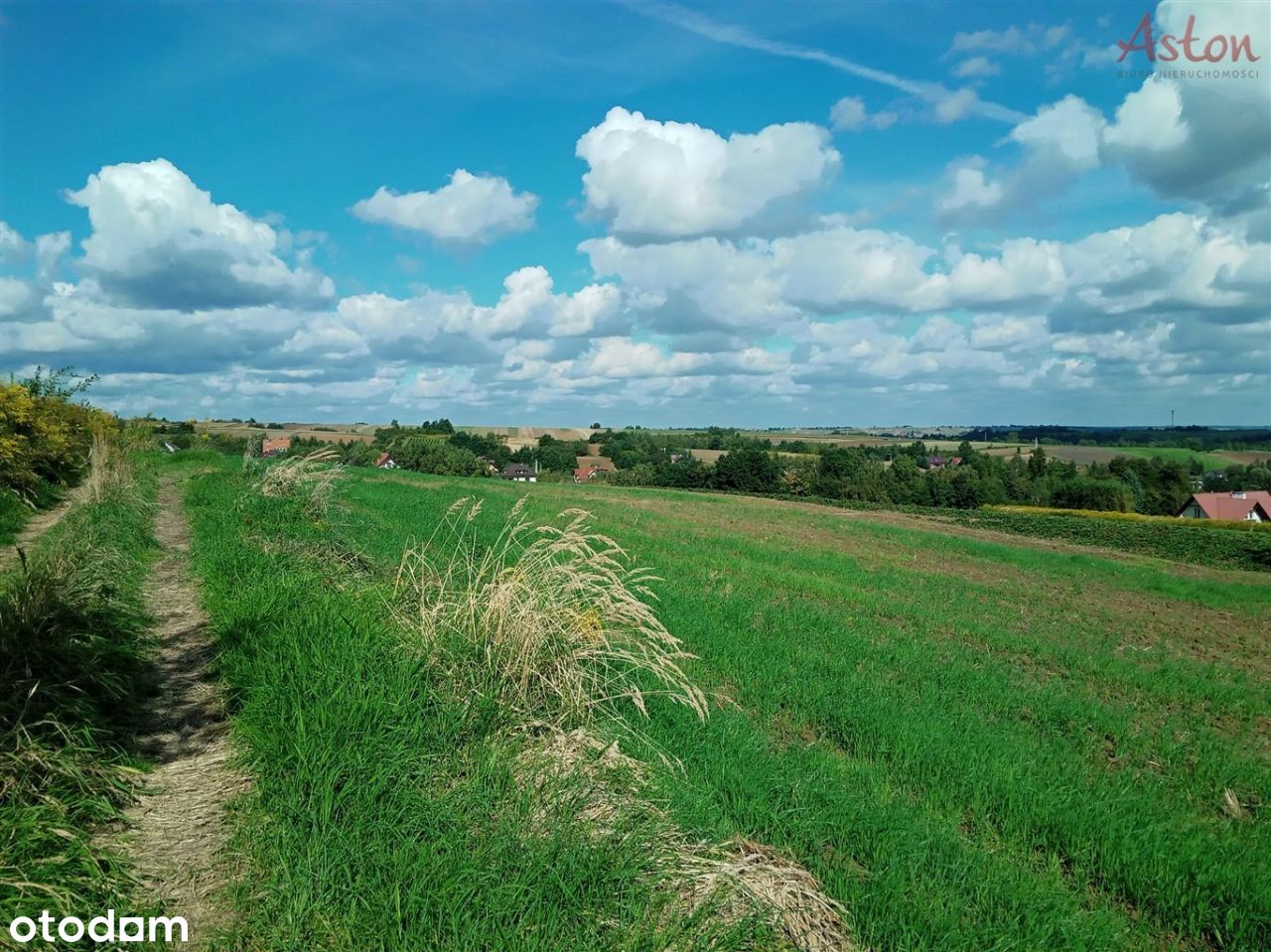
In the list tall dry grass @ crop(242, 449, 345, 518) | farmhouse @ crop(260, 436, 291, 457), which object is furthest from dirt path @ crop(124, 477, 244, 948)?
farmhouse @ crop(260, 436, 291, 457)

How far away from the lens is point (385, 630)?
5602mm

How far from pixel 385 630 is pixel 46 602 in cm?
239

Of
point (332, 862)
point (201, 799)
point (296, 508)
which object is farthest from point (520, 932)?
point (296, 508)

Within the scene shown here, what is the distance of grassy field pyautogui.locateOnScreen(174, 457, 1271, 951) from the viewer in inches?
120

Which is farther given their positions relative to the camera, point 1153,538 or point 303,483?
point 1153,538

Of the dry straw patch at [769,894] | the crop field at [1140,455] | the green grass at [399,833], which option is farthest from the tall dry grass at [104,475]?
the crop field at [1140,455]

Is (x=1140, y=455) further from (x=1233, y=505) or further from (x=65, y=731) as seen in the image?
(x=65, y=731)

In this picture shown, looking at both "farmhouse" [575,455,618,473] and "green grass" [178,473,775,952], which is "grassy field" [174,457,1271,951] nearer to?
"green grass" [178,473,775,952]

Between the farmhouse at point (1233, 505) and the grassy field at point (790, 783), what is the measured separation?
221ft

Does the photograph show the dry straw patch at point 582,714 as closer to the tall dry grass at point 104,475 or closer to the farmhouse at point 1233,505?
the tall dry grass at point 104,475

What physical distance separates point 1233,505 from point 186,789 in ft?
269

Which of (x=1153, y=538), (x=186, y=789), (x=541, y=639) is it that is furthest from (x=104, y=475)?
(x=1153, y=538)

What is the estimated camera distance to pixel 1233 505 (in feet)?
212

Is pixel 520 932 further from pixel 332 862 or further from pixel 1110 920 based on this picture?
pixel 1110 920
